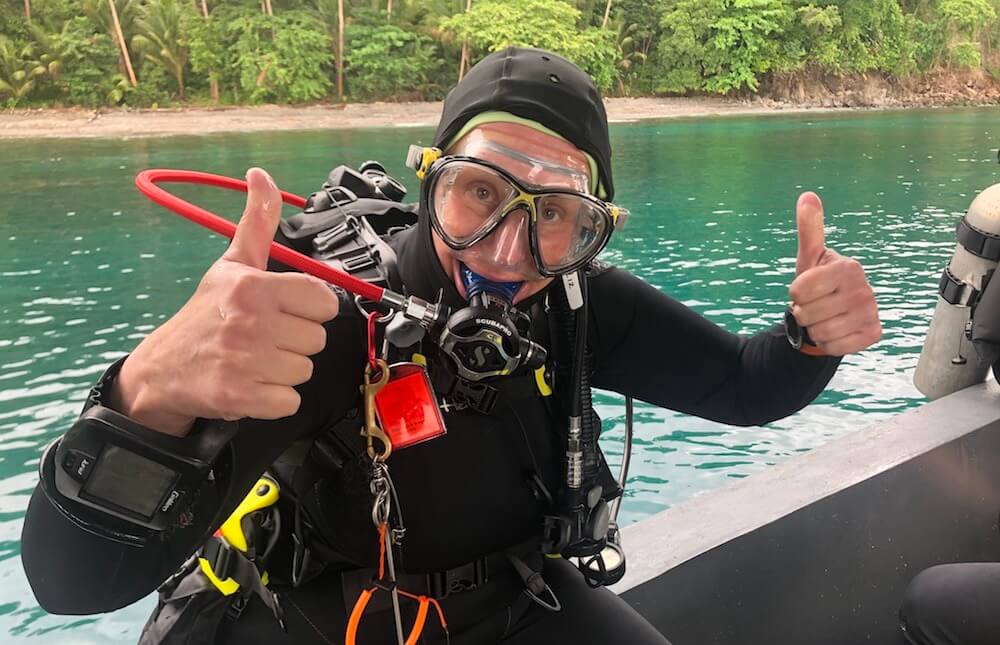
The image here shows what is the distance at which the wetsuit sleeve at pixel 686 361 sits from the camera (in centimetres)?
140

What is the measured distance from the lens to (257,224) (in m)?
0.86

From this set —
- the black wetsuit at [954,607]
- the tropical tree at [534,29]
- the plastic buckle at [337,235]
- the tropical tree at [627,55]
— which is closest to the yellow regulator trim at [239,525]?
the plastic buckle at [337,235]

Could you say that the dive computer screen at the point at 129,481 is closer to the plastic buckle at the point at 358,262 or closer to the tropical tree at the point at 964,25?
the plastic buckle at the point at 358,262

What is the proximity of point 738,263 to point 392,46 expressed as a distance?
20.3m

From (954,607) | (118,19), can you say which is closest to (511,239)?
(954,607)

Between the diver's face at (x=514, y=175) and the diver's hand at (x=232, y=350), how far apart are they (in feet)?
1.36

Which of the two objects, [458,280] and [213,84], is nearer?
[458,280]

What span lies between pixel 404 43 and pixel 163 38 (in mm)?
7494

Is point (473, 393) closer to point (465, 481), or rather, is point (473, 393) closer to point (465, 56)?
Answer: point (465, 481)

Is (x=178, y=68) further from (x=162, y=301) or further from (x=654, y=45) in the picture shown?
(x=162, y=301)

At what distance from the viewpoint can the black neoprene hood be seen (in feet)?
3.94

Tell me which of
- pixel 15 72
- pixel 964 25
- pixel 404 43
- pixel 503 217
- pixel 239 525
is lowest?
pixel 15 72

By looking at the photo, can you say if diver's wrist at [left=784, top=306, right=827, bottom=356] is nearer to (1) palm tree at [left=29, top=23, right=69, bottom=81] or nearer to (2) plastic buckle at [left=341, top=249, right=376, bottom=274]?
(2) plastic buckle at [left=341, top=249, right=376, bottom=274]

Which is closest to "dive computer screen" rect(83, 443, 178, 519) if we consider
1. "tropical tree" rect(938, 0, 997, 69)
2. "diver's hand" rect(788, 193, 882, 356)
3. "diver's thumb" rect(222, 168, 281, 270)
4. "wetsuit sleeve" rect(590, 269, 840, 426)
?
"diver's thumb" rect(222, 168, 281, 270)
